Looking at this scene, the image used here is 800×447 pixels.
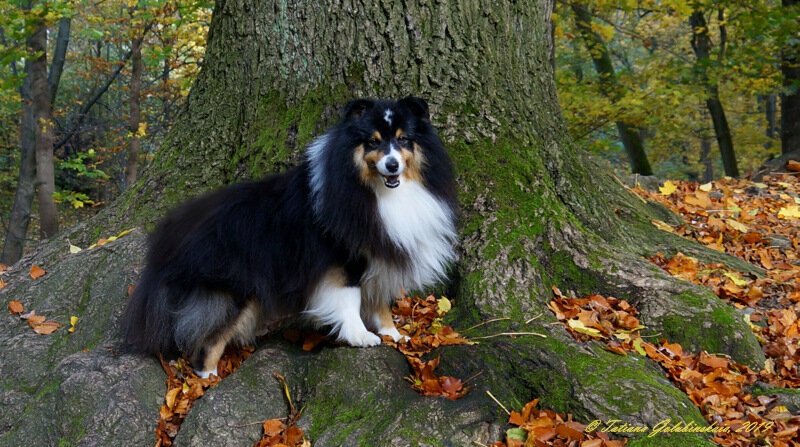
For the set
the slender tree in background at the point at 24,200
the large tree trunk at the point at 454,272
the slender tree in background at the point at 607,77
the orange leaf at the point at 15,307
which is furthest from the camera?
the slender tree in background at the point at 607,77

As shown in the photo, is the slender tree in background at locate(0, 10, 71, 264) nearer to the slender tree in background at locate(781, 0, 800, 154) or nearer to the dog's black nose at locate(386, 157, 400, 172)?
the dog's black nose at locate(386, 157, 400, 172)

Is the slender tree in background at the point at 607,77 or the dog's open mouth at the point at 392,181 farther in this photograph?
the slender tree in background at the point at 607,77

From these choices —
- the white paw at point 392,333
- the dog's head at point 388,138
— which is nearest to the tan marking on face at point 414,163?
the dog's head at point 388,138

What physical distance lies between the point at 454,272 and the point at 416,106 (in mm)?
1225

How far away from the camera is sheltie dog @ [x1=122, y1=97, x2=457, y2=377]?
11.3ft

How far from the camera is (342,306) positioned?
357cm

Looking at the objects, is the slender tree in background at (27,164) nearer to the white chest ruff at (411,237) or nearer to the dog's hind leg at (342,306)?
the dog's hind leg at (342,306)

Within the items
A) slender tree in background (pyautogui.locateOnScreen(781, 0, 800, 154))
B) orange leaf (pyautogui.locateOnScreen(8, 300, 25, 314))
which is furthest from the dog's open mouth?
slender tree in background (pyautogui.locateOnScreen(781, 0, 800, 154))

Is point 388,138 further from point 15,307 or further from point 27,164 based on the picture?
point 27,164

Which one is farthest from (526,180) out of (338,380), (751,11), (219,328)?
(751,11)

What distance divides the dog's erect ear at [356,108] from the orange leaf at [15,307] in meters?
2.80

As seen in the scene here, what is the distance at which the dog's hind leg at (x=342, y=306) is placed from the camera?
355cm

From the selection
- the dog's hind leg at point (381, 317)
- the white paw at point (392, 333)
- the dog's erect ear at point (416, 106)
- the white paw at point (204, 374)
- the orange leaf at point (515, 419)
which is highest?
the dog's erect ear at point (416, 106)

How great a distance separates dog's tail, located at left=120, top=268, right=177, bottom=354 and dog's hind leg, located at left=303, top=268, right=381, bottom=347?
2.93 feet
